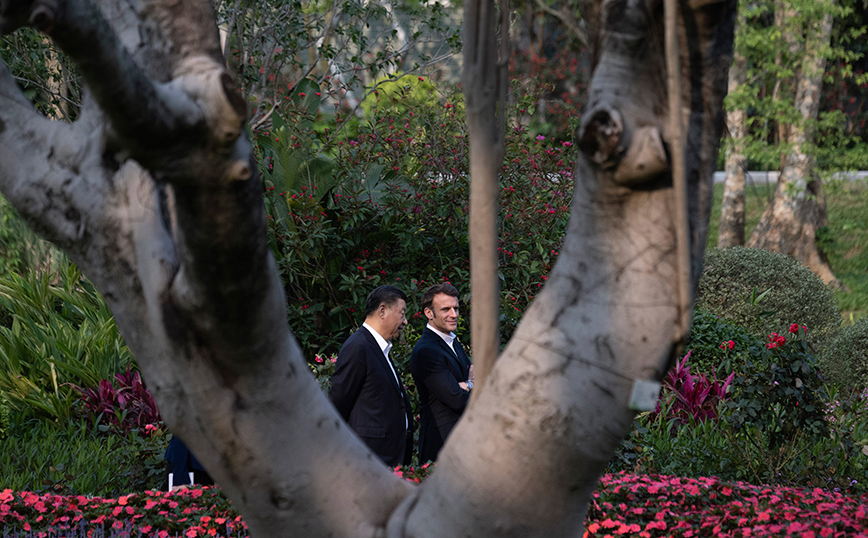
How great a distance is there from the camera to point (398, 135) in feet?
26.8

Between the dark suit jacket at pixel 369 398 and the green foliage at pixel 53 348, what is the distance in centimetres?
380

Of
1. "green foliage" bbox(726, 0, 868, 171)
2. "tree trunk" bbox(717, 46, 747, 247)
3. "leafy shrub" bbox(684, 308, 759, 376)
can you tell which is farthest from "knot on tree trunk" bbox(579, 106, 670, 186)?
"tree trunk" bbox(717, 46, 747, 247)

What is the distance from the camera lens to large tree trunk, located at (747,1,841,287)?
12.1 m

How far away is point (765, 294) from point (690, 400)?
3680 mm

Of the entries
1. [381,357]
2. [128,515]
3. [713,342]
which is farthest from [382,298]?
[713,342]

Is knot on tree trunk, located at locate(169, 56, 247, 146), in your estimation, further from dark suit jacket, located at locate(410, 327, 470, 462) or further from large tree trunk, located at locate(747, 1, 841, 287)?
large tree trunk, located at locate(747, 1, 841, 287)

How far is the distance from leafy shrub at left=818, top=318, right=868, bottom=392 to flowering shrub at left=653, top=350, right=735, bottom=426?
178 centimetres

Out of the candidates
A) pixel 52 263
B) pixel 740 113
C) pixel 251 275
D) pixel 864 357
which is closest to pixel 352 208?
pixel 52 263

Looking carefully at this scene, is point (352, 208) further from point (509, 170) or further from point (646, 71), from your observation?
point (646, 71)

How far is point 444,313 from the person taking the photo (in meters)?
4.88

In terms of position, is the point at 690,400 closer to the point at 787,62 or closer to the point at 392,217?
the point at 392,217

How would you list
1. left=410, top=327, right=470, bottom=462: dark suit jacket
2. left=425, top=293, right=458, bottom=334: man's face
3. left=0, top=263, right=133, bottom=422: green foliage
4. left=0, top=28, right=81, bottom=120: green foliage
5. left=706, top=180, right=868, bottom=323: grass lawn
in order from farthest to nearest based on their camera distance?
left=706, top=180, right=868, bottom=323: grass lawn, left=0, top=28, right=81, bottom=120: green foliage, left=0, top=263, right=133, bottom=422: green foliage, left=425, top=293, right=458, bottom=334: man's face, left=410, top=327, right=470, bottom=462: dark suit jacket

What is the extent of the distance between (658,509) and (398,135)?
17.3 ft

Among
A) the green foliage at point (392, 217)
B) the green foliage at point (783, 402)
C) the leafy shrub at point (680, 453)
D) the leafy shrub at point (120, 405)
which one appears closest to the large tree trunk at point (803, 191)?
the green foliage at point (392, 217)
